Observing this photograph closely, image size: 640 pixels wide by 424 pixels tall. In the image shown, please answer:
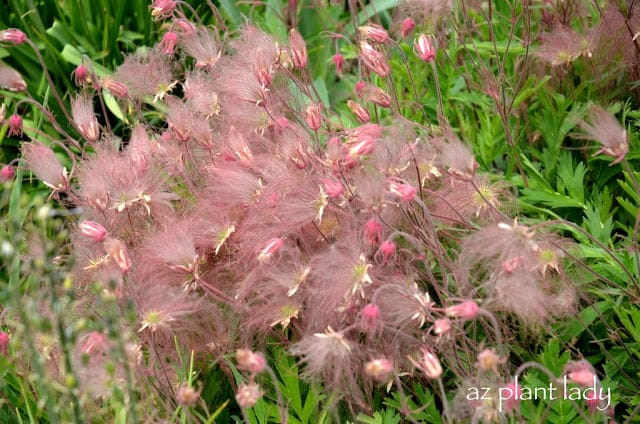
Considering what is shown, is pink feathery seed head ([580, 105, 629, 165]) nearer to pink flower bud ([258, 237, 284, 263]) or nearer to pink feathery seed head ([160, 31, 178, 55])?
pink flower bud ([258, 237, 284, 263])

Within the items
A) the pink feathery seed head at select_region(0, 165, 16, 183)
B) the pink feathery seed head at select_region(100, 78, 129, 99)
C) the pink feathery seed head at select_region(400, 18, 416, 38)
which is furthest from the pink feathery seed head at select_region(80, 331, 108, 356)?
the pink feathery seed head at select_region(400, 18, 416, 38)

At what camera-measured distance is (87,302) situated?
202 cm

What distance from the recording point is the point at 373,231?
1.66 meters

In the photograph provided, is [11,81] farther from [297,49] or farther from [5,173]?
[297,49]

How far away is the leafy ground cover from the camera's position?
1600mm

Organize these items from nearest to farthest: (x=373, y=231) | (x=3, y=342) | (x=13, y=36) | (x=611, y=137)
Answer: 1. (x=611, y=137)
2. (x=373, y=231)
3. (x=3, y=342)
4. (x=13, y=36)

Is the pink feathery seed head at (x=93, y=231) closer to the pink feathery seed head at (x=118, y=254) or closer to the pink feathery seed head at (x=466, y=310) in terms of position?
the pink feathery seed head at (x=118, y=254)

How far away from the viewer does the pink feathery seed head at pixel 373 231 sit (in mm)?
1658

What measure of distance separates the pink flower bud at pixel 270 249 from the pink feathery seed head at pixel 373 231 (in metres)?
0.17

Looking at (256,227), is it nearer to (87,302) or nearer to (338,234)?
(338,234)

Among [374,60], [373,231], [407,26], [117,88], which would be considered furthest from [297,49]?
[373,231]

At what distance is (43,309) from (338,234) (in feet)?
2.34

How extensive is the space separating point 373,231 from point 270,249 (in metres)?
0.20

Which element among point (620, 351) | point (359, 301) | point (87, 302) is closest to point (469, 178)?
point (359, 301)
